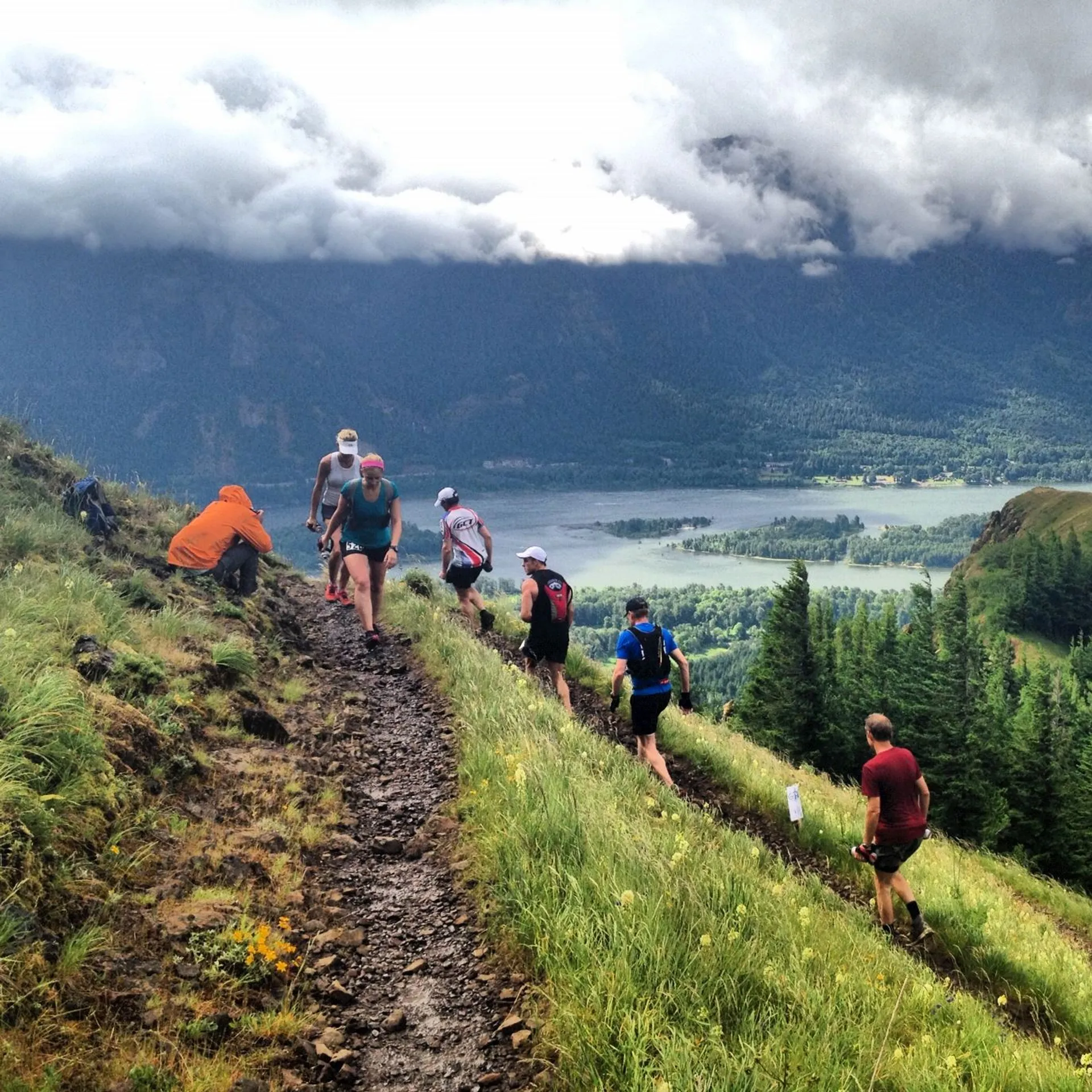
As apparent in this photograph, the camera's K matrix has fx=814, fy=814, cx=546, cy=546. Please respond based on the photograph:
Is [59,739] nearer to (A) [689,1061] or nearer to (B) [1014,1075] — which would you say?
(A) [689,1061]

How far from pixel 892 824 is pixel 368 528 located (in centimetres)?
719

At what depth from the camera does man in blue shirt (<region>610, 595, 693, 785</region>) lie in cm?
879

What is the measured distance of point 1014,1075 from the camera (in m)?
3.96

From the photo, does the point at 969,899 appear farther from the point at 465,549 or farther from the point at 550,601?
the point at 465,549

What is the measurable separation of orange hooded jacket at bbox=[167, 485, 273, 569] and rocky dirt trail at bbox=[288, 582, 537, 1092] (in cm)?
414

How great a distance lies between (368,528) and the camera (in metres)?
11.0

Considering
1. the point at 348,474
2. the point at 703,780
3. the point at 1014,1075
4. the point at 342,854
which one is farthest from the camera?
the point at 348,474

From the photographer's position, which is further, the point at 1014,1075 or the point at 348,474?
the point at 348,474

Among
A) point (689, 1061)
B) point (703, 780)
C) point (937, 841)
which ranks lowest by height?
point (937, 841)

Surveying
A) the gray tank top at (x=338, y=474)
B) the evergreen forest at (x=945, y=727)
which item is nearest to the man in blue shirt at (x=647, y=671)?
the gray tank top at (x=338, y=474)

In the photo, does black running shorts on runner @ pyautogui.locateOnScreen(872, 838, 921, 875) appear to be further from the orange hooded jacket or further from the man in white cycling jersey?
the orange hooded jacket

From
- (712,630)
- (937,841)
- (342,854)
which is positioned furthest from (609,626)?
(342,854)

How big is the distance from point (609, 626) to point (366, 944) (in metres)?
141

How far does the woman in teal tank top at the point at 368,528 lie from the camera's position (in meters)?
10.9
